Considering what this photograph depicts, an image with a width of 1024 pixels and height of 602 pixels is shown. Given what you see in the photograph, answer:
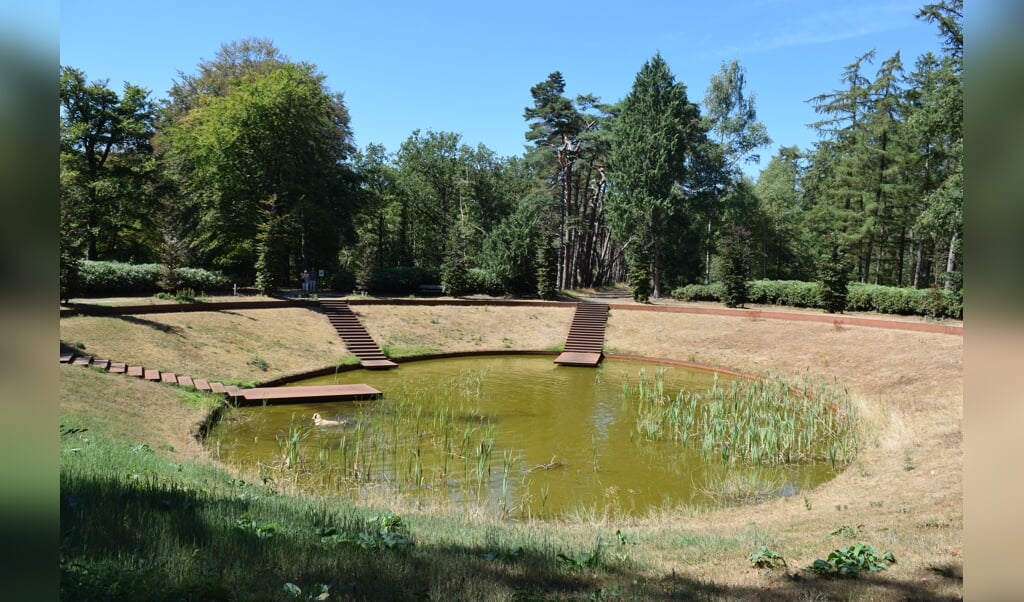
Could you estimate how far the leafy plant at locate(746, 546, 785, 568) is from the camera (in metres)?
5.82

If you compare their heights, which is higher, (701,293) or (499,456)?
(701,293)

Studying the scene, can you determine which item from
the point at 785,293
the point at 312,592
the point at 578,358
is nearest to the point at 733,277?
the point at 785,293

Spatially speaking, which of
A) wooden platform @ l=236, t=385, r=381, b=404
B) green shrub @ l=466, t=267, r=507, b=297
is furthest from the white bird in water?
green shrub @ l=466, t=267, r=507, b=297

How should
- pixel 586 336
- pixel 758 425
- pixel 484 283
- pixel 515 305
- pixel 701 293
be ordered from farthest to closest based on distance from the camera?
pixel 484 283
pixel 701 293
pixel 515 305
pixel 586 336
pixel 758 425

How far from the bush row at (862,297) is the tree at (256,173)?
941 inches

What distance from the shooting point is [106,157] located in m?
34.6

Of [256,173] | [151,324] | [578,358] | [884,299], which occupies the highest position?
[256,173]

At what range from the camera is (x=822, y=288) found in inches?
1132

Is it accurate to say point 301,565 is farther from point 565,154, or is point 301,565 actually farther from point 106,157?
point 565,154

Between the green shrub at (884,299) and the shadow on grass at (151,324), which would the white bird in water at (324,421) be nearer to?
the shadow on grass at (151,324)

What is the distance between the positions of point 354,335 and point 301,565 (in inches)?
858

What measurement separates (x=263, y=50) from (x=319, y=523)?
5129cm

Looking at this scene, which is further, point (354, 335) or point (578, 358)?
point (354, 335)
